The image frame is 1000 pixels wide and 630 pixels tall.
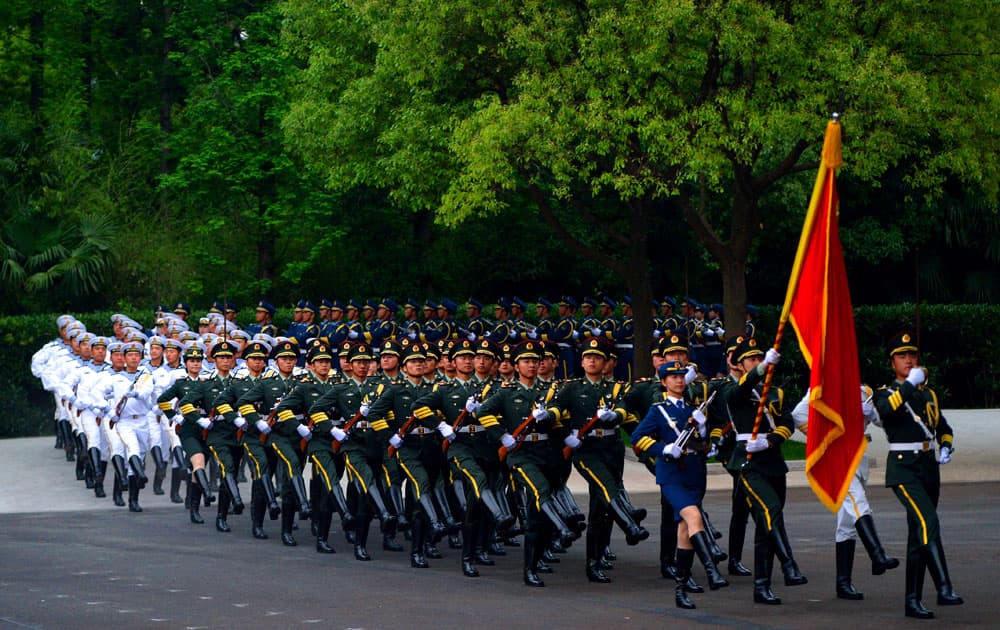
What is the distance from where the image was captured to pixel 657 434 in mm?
13102

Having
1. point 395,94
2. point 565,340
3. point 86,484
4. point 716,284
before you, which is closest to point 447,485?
point 86,484

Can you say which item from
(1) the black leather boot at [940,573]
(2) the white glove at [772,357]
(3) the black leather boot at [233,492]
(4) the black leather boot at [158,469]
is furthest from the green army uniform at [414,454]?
(4) the black leather boot at [158,469]

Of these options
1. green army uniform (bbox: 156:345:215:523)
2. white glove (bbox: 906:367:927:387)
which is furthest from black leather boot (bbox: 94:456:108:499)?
white glove (bbox: 906:367:927:387)

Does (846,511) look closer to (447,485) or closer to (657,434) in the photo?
(657,434)

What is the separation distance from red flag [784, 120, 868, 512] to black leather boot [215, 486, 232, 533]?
7.97 meters

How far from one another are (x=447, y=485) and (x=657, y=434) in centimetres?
368

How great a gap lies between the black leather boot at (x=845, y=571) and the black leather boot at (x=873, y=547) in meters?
0.17

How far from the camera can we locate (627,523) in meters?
13.6

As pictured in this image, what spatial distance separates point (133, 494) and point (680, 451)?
919 centimetres

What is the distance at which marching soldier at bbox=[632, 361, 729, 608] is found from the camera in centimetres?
1262

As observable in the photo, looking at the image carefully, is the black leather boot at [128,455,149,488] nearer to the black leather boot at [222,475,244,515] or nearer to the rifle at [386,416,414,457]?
the black leather boot at [222,475,244,515]

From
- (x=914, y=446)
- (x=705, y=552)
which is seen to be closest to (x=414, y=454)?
(x=705, y=552)

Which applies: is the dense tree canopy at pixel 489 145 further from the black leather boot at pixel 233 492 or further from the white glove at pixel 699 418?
the white glove at pixel 699 418

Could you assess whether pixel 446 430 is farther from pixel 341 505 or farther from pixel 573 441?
pixel 341 505
